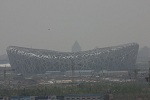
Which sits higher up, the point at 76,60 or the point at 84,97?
the point at 76,60

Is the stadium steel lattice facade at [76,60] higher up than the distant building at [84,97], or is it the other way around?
the stadium steel lattice facade at [76,60]

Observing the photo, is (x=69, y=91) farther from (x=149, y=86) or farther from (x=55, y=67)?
(x=55, y=67)

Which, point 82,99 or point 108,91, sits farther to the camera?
point 108,91

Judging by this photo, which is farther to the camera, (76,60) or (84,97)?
(76,60)

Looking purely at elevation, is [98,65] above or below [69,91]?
above

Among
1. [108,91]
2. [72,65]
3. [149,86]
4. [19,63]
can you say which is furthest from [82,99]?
[19,63]

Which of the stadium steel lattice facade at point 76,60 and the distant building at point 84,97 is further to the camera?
the stadium steel lattice facade at point 76,60

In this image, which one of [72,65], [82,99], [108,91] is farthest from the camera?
[72,65]

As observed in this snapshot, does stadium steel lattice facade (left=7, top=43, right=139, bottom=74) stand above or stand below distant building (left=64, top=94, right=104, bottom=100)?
above
